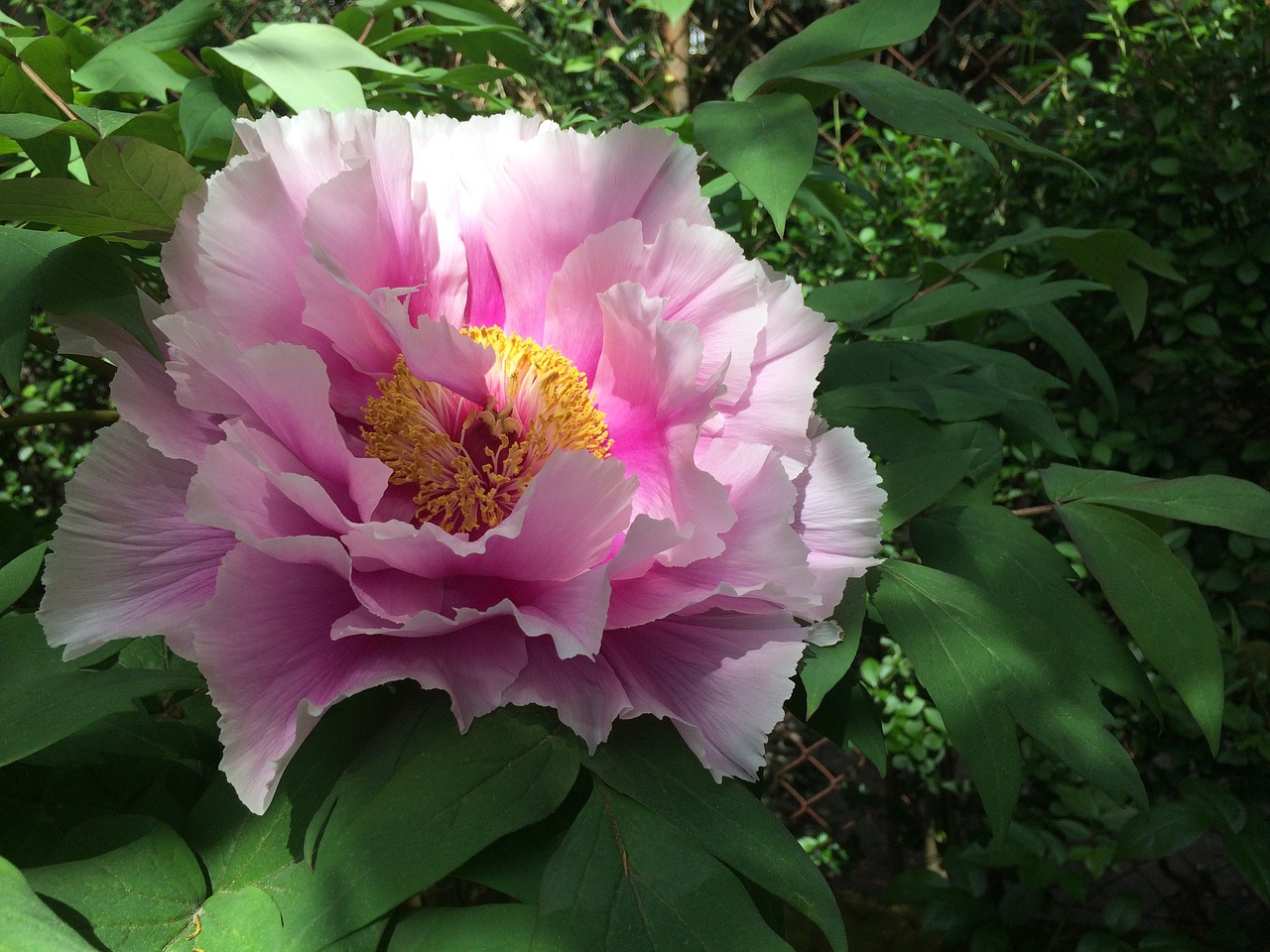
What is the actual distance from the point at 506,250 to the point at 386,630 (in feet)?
0.78

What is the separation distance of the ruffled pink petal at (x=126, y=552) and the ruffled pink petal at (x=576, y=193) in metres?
0.20

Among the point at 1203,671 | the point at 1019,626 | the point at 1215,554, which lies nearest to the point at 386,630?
the point at 1019,626

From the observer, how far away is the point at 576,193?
567 millimetres

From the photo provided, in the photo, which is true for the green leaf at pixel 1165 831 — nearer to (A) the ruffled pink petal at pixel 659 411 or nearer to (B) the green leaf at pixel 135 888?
(A) the ruffled pink petal at pixel 659 411

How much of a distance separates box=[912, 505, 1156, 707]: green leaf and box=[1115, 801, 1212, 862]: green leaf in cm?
132

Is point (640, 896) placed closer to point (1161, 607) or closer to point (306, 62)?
point (1161, 607)

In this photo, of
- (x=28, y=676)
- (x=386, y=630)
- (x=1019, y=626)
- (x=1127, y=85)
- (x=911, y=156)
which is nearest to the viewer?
(x=386, y=630)

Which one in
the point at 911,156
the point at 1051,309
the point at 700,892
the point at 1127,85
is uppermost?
the point at 700,892

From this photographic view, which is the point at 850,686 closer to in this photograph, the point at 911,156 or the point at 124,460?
the point at 124,460

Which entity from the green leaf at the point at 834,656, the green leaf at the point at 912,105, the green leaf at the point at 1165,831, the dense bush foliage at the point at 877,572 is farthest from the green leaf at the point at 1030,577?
the green leaf at the point at 1165,831

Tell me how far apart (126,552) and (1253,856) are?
1850 mm

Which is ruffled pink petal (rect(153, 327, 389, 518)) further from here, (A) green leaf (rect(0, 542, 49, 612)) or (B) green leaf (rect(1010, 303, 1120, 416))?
(B) green leaf (rect(1010, 303, 1120, 416))

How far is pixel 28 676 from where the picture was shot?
0.53 meters

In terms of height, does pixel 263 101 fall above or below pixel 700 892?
above
